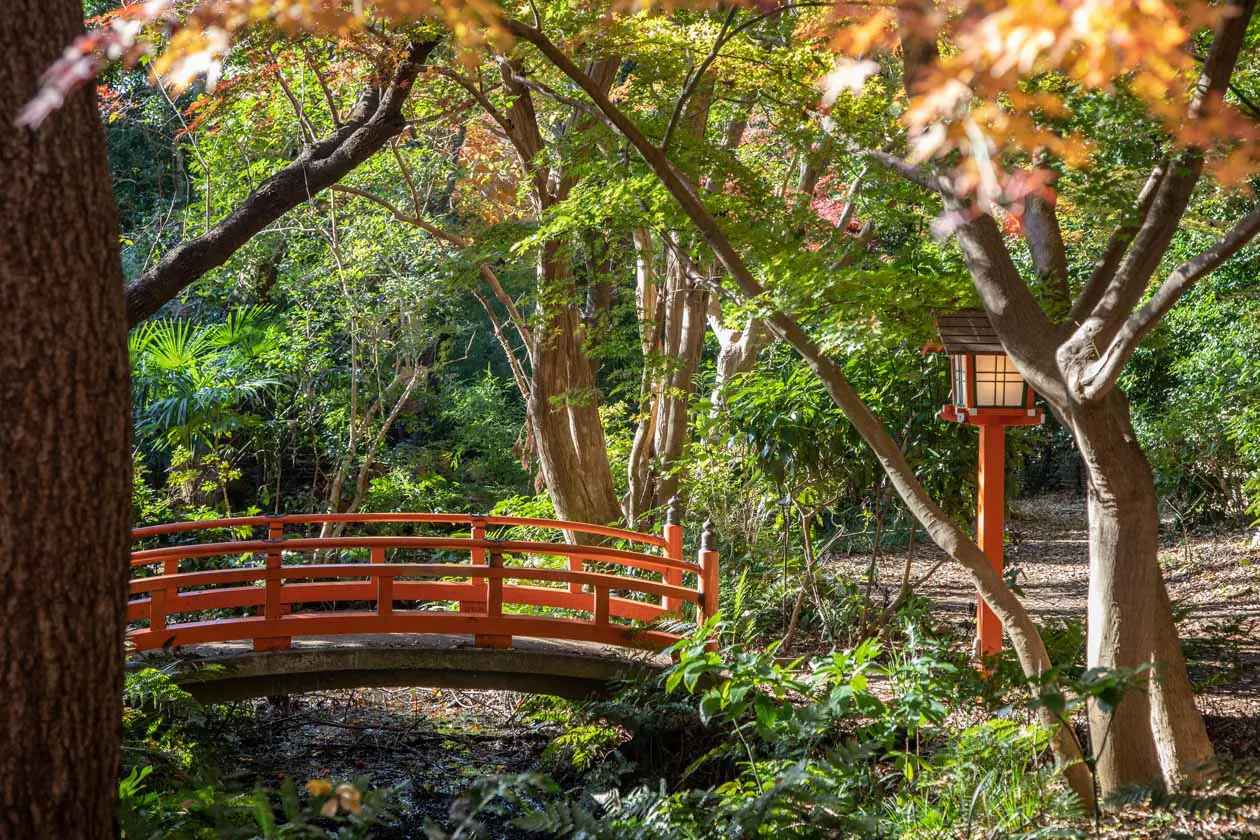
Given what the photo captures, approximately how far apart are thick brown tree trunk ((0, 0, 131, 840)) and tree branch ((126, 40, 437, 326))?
122 inches

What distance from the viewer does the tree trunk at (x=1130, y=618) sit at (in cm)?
426

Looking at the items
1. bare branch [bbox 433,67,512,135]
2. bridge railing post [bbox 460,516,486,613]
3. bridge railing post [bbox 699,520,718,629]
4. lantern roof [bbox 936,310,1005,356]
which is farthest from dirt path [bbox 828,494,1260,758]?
bare branch [bbox 433,67,512,135]

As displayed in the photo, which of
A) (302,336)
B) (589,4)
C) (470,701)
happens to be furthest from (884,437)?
(302,336)

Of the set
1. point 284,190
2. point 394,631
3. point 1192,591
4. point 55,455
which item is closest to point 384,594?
point 394,631

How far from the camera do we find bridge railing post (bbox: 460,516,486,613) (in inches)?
282

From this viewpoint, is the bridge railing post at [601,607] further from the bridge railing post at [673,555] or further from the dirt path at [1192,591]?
the dirt path at [1192,591]

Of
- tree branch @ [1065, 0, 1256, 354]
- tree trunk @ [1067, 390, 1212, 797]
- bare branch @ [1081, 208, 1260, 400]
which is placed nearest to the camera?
bare branch @ [1081, 208, 1260, 400]

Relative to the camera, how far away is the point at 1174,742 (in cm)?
442

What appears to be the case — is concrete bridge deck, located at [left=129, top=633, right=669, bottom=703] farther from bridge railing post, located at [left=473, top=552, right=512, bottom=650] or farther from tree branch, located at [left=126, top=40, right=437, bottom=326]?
tree branch, located at [left=126, top=40, right=437, bottom=326]

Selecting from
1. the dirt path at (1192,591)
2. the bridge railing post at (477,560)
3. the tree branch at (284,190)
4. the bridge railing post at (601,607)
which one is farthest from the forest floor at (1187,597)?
the tree branch at (284,190)

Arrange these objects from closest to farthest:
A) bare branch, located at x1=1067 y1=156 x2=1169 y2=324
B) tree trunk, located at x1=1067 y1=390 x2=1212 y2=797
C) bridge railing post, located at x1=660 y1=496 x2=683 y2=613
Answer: tree trunk, located at x1=1067 y1=390 x2=1212 y2=797 → bare branch, located at x1=1067 y1=156 x2=1169 y2=324 → bridge railing post, located at x1=660 y1=496 x2=683 y2=613

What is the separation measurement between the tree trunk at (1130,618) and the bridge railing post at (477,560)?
3.79 metres

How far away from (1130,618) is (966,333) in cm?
164

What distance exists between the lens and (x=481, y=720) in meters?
7.87
